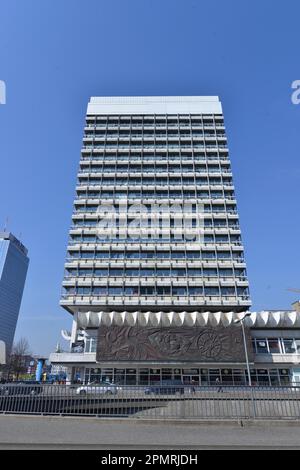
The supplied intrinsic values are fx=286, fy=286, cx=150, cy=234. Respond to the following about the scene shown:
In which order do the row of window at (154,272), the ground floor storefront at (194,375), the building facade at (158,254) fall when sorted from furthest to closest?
the row of window at (154,272) < the building facade at (158,254) < the ground floor storefront at (194,375)

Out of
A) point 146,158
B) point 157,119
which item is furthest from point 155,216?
point 157,119

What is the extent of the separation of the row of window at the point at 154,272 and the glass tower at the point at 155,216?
0.18 meters

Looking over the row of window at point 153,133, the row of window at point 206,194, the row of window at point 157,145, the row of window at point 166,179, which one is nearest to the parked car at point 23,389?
the row of window at point 206,194

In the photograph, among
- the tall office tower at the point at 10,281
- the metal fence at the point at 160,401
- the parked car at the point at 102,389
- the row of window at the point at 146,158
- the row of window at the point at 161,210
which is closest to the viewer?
the metal fence at the point at 160,401

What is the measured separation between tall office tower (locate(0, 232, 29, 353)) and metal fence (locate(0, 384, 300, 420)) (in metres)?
153

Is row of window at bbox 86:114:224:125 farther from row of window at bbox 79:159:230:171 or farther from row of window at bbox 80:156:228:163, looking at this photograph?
row of window at bbox 79:159:230:171

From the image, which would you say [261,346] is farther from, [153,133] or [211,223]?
[153,133]

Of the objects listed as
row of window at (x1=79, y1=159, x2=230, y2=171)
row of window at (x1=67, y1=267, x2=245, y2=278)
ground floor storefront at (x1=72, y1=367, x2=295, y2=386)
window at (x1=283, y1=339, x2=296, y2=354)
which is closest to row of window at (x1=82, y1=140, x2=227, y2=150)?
row of window at (x1=79, y1=159, x2=230, y2=171)

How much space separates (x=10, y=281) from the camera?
523 ft

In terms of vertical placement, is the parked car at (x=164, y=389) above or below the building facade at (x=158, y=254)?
below

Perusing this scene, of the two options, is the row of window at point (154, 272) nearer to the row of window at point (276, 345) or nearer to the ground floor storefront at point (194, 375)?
the row of window at point (276, 345)

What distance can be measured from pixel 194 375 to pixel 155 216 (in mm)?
28789

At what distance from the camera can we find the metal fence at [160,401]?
11211mm

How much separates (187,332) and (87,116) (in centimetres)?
5586
